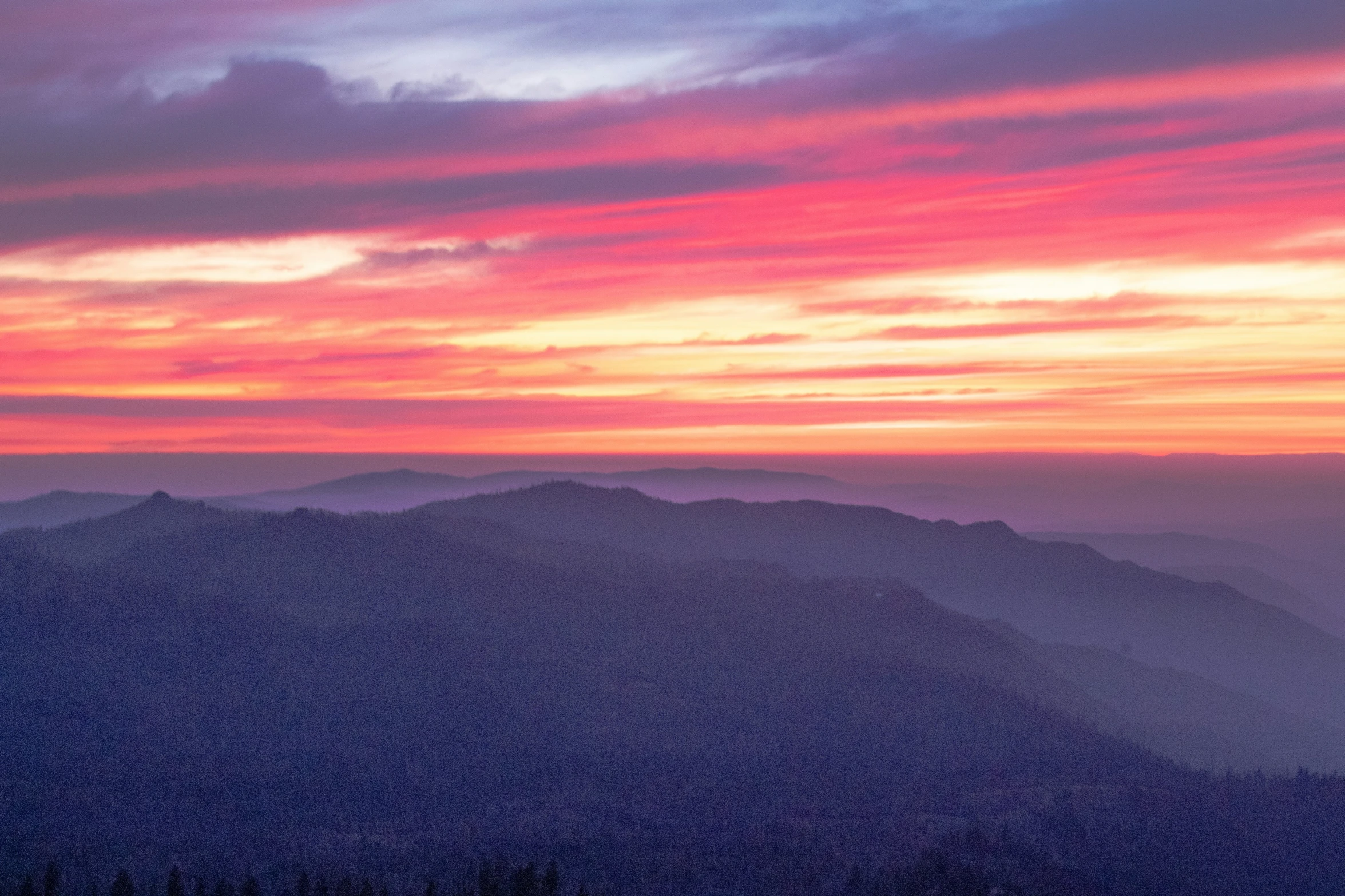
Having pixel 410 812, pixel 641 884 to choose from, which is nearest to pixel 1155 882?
pixel 641 884

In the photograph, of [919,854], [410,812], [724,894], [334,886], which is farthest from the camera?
[410,812]

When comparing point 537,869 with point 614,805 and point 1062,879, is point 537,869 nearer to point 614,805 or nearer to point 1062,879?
point 614,805

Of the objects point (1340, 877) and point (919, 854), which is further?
point (1340, 877)

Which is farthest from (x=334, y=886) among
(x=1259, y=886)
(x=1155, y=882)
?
(x=1259, y=886)

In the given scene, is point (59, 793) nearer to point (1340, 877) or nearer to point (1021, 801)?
point (1021, 801)

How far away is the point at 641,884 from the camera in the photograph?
157m

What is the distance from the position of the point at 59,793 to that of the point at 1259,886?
163 m

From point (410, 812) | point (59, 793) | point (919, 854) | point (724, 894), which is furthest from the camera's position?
point (410, 812)

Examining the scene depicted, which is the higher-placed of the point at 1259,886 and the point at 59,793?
the point at 59,793

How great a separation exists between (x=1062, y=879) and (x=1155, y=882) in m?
17.2

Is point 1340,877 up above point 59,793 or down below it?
below

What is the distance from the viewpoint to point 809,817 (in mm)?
197625

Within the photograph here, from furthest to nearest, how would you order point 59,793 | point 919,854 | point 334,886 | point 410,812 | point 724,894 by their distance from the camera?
point 410,812 → point 59,793 → point 919,854 → point 724,894 → point 334,886

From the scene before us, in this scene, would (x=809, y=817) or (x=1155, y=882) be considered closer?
(x=1155, y=882)
